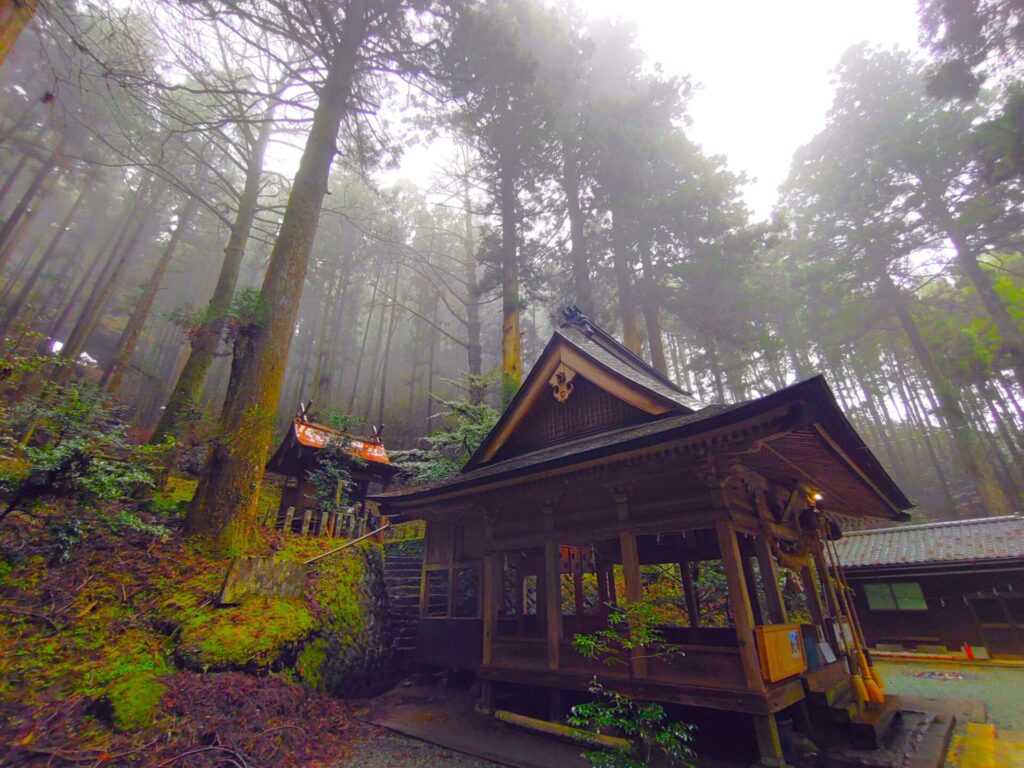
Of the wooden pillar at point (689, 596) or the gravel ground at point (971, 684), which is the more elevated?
the wooden pillar at point (689, 596)

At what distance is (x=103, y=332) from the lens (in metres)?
28.3

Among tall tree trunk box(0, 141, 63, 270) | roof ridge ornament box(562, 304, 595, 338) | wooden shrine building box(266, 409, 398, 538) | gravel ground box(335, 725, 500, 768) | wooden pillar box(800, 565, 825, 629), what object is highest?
tall tree trunk box(0, 141, 63, 270)

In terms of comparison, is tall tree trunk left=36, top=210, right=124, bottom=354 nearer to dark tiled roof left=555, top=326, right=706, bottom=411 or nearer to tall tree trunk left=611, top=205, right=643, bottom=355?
tall tree trunk left=611, top=205, right=643, bottom=355

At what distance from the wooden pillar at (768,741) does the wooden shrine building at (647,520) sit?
0.8 inches

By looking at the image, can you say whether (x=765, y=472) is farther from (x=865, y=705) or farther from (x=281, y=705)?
(x=281, y=705)

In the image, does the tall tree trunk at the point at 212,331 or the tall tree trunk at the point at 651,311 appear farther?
the tall tree trunk at the point at 651,311

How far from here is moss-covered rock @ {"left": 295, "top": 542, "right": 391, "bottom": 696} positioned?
6875 mm

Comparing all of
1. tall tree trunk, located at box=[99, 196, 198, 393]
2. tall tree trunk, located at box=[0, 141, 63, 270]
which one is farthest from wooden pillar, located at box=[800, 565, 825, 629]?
tall tree trunk, located at box=[0, 141, 63, 270]

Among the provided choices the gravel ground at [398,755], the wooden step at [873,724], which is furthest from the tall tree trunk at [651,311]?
the gravel ground at [398,755]

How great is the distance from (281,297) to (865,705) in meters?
11.9

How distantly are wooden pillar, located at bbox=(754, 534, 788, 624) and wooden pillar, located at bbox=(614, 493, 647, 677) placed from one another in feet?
5.59

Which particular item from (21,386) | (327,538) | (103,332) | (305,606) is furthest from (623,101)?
(103,332)

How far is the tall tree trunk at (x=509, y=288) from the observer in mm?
13228

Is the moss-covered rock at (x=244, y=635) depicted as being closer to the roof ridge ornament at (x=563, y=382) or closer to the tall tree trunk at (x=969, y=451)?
the roof ridge ornament at (x=563, y=382)
